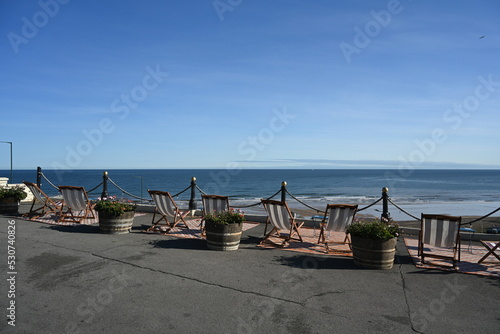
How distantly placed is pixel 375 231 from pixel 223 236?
270 cm

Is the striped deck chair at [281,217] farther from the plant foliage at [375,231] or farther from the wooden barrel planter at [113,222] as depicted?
the wooden barrel planter at [113,222]

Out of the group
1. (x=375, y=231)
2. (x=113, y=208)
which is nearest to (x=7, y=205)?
(x=113, y=208)

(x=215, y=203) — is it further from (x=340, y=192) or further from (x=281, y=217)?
(x=340, y=192)

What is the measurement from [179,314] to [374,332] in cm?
200

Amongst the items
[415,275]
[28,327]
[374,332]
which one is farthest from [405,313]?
[28,327]

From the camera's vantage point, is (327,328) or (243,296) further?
(243,296)

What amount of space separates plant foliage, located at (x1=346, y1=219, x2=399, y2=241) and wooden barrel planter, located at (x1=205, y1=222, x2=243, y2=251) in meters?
2.13

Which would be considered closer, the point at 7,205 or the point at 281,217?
the point at 281,217

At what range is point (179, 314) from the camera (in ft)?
12.2

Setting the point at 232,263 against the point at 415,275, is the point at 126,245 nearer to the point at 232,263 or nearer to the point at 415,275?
the point at 232,263

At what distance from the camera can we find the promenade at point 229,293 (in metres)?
3.53

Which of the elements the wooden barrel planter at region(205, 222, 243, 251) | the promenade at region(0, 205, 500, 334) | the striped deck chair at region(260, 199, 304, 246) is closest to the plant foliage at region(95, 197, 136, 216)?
the promenade at region(0, 205, 500, 334)

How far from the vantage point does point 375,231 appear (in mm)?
5613

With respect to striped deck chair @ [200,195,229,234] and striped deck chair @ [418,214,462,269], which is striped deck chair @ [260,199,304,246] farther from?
striped deck chair @ [418,214,462,269]
